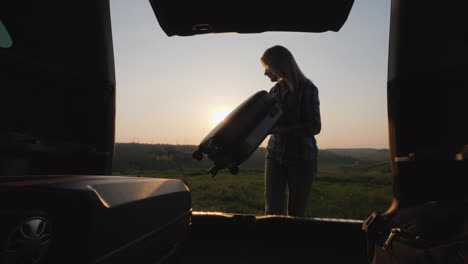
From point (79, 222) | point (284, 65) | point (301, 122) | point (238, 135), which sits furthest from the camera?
point (284, 65)

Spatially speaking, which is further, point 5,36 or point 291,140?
point 291,140

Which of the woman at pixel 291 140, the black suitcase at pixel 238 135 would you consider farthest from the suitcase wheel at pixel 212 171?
the woman at pixel 291 140

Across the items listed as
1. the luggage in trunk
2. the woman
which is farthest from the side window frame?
the woman

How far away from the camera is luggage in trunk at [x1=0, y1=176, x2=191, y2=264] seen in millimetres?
575

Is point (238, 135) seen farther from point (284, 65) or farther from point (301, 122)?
point (284, 65)

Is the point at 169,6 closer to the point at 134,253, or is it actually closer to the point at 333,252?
the point at 134,253

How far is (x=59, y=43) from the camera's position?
5.37 feet

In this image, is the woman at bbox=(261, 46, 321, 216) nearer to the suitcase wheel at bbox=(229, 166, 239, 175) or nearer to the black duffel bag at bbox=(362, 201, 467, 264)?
the suitcase wheel at bbox=(229, 166, 239, 175)

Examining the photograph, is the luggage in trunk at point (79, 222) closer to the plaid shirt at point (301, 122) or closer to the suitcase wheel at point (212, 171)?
the suitcase wheel at point (212, 171)

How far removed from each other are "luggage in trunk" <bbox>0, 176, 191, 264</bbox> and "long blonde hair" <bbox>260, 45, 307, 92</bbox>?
1.89 meters

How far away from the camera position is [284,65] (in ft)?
8.68

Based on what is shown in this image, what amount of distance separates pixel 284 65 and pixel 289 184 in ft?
3.46

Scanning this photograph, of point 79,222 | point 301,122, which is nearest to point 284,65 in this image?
point 301,122

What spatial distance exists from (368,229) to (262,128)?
71 centimetres
